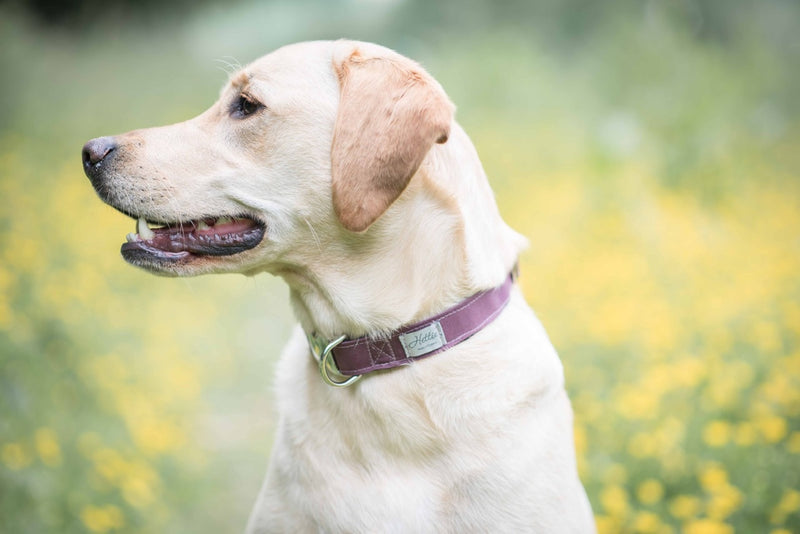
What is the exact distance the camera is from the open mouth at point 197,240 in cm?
214

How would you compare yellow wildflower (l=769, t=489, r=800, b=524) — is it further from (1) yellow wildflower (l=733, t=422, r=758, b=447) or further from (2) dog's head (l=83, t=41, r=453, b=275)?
(2) dog's head (l=83, t=41, r=453, b=275)

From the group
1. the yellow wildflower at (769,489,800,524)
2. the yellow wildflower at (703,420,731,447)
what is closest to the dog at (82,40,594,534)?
the yellow wildflower at (769,489,800,524)

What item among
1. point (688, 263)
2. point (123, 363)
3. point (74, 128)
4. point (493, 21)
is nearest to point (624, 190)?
point (688, 263)

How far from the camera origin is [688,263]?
5.70m

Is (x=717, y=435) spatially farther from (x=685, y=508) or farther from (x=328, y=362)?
(x=328, y=362)

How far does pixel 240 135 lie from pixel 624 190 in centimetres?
525

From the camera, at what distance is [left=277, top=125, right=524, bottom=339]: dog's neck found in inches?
83.4

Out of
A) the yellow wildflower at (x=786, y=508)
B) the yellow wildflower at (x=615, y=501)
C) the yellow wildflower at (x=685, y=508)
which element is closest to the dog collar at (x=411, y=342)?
the yellow wildflower at (x=615, y=501)

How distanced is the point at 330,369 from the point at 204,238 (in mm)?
578

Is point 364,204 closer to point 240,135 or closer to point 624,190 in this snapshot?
point 240,135

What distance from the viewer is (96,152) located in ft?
7.17

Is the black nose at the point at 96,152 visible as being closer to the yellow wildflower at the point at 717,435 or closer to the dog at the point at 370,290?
the dog at the point at 370,290

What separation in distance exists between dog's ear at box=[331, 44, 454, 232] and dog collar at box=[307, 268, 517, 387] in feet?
1.28

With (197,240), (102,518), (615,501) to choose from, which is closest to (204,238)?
(197,240)
